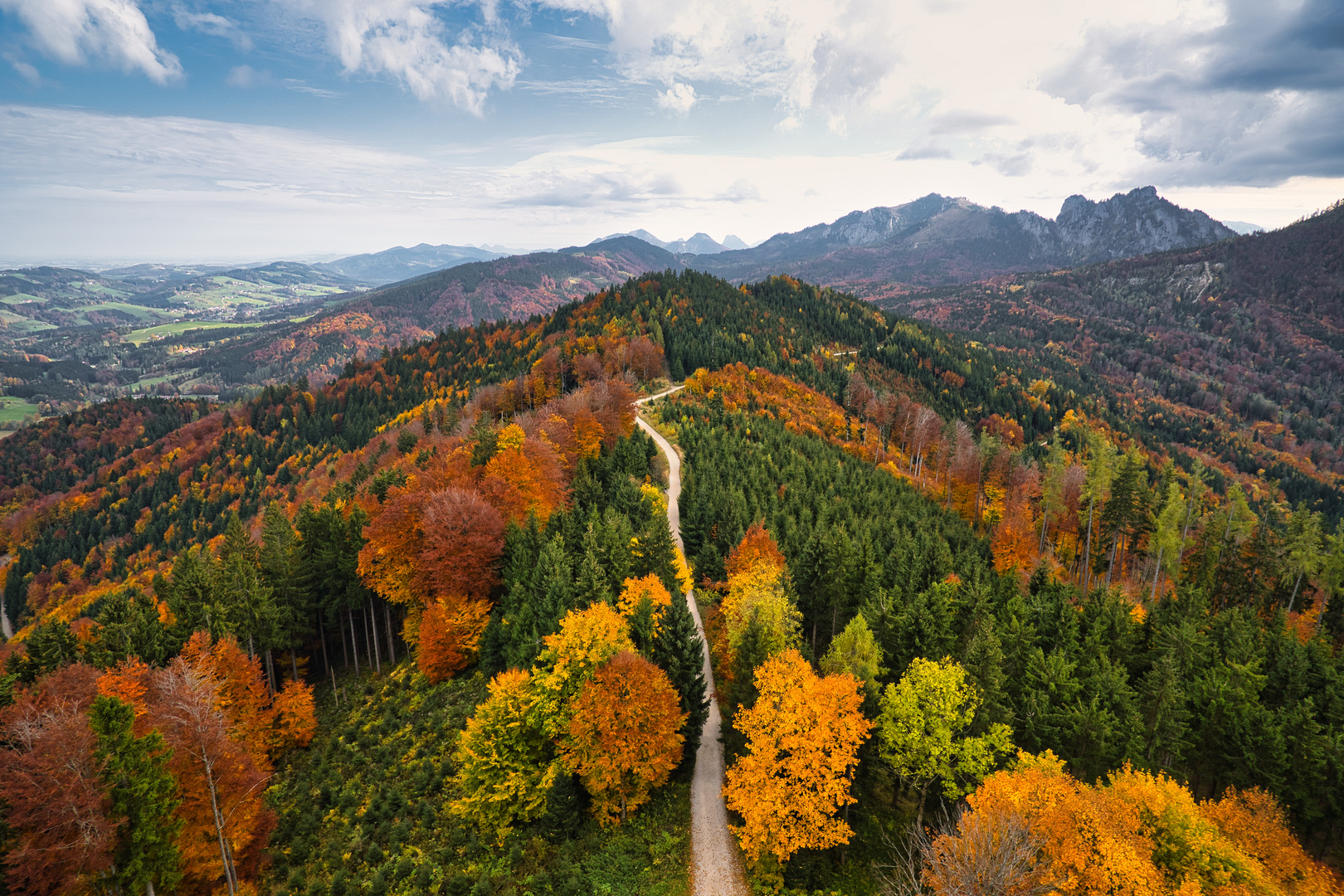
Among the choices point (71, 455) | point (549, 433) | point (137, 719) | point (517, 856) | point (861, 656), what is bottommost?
point (71, 455)

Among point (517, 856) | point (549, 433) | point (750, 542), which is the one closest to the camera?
point (517, 856)

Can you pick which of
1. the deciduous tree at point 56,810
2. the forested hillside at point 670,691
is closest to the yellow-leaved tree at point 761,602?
the forested hillside at point 670,691

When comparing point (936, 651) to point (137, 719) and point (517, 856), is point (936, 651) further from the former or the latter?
point (137, 719)

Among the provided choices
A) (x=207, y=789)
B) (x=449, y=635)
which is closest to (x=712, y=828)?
(x=449, y=635)

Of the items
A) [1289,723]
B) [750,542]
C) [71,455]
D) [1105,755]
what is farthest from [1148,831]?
[71,455]

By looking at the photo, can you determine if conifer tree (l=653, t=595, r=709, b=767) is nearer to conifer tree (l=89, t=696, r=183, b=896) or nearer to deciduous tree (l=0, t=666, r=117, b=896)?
conifer tree (l=89, t=696, r=183, b=896)

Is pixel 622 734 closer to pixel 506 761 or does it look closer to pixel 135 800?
pixel 506 761

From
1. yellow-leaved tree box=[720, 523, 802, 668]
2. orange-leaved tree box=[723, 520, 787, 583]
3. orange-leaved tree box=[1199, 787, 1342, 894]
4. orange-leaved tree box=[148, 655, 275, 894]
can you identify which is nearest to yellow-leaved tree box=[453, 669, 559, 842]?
orange-leaved tree box=[148, 655, 275, 894]
